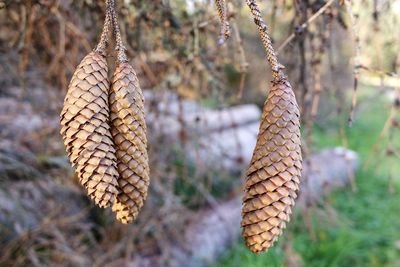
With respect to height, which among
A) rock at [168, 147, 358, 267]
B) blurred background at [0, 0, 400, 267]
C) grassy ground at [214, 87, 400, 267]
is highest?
blurred background at [0, 0, 400, 267]

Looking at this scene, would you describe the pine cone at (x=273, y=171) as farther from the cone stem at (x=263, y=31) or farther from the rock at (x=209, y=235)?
the rock at (x=209, y=235)

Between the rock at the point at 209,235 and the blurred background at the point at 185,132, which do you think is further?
the rock at the point at 209,235

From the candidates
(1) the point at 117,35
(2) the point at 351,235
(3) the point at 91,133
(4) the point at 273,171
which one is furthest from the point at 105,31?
(2) the point at 351,235

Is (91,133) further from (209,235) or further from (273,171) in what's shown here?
(209,235)

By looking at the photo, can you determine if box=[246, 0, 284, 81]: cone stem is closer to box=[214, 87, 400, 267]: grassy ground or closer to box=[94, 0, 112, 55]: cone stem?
box=[94, 0, 112, 55]: cone stem

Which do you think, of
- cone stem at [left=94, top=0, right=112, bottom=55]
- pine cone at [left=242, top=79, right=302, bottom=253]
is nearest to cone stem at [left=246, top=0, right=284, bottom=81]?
pine cone at [left=242, top=79, right=302, bottom=253]

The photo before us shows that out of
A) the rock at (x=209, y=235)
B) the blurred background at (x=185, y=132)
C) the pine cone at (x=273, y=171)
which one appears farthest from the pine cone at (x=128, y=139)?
the rock at (x=209, y=235)

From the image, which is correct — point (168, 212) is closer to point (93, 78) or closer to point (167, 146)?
point (167, 146)
